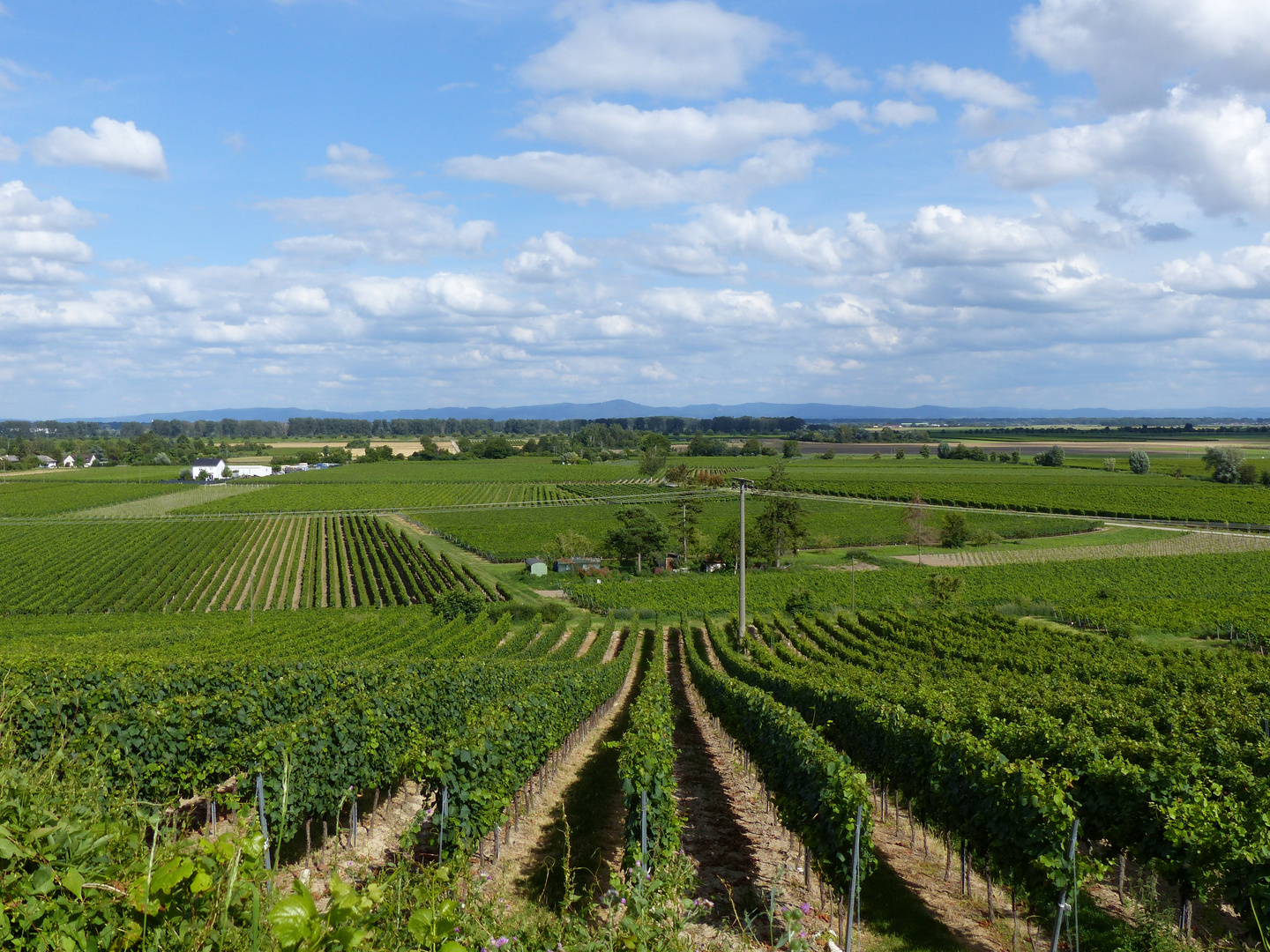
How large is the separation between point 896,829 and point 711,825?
3.54 metres

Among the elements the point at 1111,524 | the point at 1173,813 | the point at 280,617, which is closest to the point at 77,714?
the point at 1173,813

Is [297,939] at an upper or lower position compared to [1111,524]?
upper

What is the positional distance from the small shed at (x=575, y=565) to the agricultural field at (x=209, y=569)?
8184mm

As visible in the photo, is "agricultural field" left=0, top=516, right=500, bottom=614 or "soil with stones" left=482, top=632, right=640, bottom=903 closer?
"soil with stones" left=482, top=632, right=640, bottom=903

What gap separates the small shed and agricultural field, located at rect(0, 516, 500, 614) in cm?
818

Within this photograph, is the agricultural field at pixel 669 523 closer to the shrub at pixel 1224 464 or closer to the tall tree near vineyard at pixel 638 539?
the tall tree near vineyard at pixel 638 539

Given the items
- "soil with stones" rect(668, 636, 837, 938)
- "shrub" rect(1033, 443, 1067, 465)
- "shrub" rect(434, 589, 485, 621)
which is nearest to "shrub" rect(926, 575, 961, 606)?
"shrub" rect(434, 589, 485, 621)

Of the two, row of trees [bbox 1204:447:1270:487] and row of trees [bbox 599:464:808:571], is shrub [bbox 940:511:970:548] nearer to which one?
row of trees [bbox 599:464:808:571]

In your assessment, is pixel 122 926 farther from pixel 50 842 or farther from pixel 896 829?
pixel 896 829

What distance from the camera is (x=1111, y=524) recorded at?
85.6 meters

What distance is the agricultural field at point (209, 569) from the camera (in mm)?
53156

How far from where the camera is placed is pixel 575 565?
68.8 meters

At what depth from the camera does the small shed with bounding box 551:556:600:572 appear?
225 feet

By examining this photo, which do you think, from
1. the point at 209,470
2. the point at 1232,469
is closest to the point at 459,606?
the point at 1232,469
